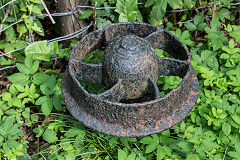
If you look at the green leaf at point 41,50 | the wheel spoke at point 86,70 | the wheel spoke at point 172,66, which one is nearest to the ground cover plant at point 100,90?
the green leaf at point 41,50

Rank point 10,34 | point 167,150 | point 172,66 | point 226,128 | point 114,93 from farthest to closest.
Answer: point 10,34 → point 226,128 → point 167,150 → point 172,66 → point 114,93

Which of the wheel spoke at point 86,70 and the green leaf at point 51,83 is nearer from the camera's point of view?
the wheel spoke at point 86,70

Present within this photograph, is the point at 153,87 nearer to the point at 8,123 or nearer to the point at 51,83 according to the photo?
the point at 51,83

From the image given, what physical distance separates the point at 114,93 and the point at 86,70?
37 centimetres

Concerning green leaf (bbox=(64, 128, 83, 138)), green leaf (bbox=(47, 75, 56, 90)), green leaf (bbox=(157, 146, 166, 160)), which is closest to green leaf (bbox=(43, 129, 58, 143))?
green leaf (bbox=(64, 128, 83, 138))

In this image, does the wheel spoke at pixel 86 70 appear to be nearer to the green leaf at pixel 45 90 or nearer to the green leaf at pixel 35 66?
the green leaf at pixel 45 90

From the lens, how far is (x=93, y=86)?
3062 millimetres

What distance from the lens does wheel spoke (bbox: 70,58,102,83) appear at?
2318 millimetres

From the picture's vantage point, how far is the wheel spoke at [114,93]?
81.6 inches

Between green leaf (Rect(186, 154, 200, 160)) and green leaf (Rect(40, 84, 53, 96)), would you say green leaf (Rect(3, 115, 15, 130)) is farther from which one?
green leaf (Rect(186, 154, 200, 160))

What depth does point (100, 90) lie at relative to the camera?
278 centimetres

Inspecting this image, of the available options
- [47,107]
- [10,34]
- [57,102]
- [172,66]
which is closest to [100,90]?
[57,102]

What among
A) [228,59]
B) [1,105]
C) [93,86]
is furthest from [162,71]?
[1,105]

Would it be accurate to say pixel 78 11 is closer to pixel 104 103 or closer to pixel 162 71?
pixel 162 71
